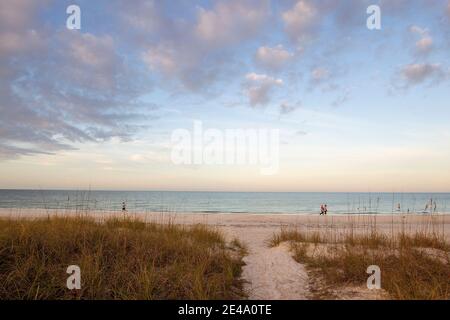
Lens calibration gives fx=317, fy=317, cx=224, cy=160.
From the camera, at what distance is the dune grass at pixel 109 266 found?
4.70 m

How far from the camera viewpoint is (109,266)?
574 centimetres

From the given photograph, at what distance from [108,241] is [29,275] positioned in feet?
5.82

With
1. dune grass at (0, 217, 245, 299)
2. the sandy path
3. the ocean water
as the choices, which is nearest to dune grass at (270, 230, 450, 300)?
the sandy path

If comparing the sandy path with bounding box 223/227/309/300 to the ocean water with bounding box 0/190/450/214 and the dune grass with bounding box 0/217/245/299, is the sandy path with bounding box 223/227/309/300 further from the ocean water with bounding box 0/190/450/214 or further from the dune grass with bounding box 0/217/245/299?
the ocean water with bounding box 0/190/450/214

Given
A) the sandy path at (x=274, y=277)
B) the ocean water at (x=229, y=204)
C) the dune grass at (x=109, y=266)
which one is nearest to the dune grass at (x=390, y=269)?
the sandy path at (x=274, y=277)

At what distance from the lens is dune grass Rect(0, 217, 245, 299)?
15.4 ft

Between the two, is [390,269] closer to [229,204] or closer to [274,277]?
[274,277]

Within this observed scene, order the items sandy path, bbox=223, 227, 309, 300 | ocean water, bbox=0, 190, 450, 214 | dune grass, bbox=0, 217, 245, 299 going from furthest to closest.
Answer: ocean water, bbox=0, 190, 450, 214 < sandy path, bbox=223, 227, 309, 300 < dune grass, bbox=0, 217, 245, 299

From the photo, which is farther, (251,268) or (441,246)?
(441,246)

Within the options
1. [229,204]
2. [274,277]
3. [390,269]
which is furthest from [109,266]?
[229,204]

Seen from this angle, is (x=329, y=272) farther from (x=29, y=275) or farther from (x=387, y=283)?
(x=29, y=275)
